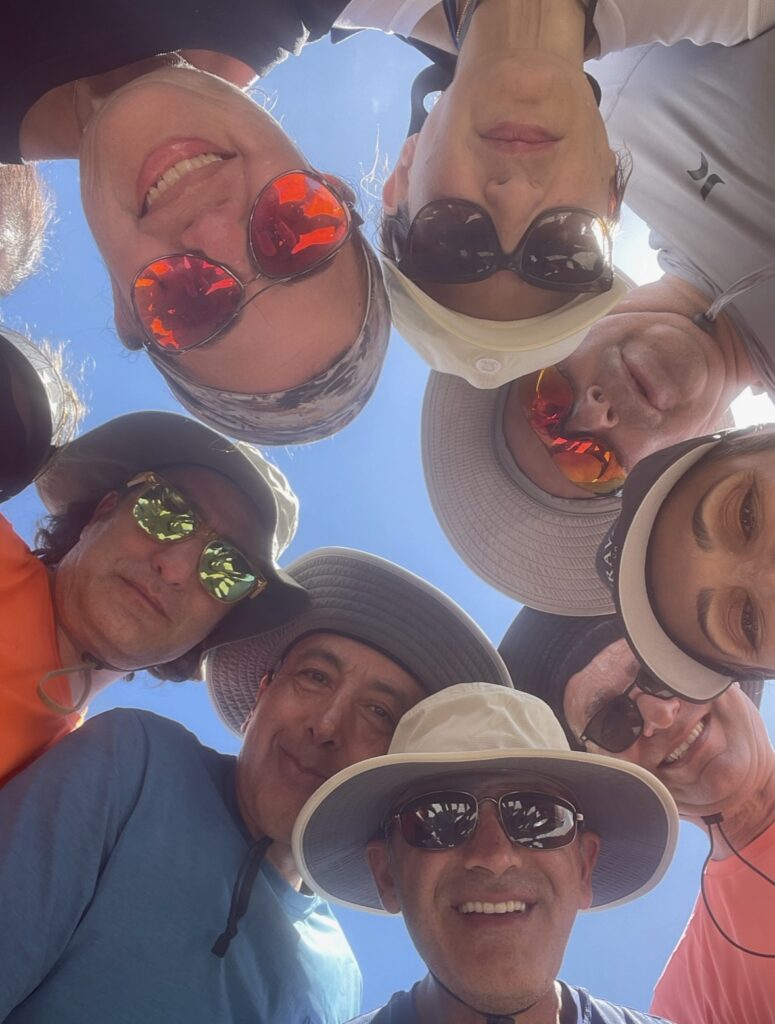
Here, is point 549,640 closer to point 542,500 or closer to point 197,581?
point 542,500

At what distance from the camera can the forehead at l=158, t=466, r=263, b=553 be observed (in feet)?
8.30

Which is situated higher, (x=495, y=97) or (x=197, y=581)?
(x=495, y=97)

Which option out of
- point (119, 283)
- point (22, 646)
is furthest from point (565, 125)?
point (22, 646)

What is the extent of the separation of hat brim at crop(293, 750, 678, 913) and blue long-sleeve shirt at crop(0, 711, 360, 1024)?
185 millimetres

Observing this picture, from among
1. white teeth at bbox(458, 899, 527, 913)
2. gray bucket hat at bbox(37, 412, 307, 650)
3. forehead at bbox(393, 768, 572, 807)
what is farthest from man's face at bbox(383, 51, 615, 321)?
white teeth at bbox(458, 899, 527, 913)

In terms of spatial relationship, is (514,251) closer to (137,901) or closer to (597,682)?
(597,682)

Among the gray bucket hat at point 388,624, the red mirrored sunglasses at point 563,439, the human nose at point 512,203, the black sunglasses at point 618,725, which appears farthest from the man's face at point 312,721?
the human nose at point 512,203

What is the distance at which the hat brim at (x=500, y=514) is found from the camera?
3031 millimetres

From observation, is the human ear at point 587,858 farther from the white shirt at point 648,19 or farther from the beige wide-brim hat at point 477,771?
the white shirt at point 648,19

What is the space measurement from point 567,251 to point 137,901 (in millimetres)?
2026

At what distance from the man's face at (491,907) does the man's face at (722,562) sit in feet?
2.37

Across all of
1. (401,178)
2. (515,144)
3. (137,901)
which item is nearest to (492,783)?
(137,901)

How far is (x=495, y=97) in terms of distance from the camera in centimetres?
185

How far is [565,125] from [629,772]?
1767 mm
